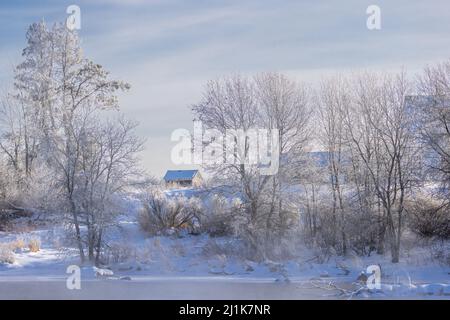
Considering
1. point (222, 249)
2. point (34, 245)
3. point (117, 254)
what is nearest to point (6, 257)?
point (34, 245)

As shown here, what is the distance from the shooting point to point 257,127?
86.9 feet

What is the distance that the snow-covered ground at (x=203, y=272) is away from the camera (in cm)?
1722

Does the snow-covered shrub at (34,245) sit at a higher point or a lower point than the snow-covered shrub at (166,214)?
lower

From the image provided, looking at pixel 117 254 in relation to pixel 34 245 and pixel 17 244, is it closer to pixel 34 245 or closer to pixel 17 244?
pixel 34 245

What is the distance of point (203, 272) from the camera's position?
Answer: 2277cm

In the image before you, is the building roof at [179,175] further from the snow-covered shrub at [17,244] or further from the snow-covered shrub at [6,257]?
the snow-covered shrub at [6,257]

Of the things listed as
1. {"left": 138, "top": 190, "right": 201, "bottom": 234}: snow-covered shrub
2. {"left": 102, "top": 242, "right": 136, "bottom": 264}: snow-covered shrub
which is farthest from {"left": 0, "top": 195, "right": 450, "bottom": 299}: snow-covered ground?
{"left": 138, "top": 190, "right": 201, "bottom": 234}: snow-covered shrub

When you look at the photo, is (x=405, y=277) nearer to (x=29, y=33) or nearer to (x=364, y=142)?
(x=364, y=142)

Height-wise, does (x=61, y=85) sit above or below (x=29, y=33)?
below

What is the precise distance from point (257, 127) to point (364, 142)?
5.10 meters

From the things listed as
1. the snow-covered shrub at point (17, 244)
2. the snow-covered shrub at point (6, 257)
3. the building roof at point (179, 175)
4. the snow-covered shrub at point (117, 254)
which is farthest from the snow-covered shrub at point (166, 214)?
the building roof at point (179, 175)

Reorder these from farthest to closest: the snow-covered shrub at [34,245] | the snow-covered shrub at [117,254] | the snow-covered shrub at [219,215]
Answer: the snow-covered shrub at [219,215] < the snow-covered shrub at [34,245] < the snow-covered shrub at [117,254]
